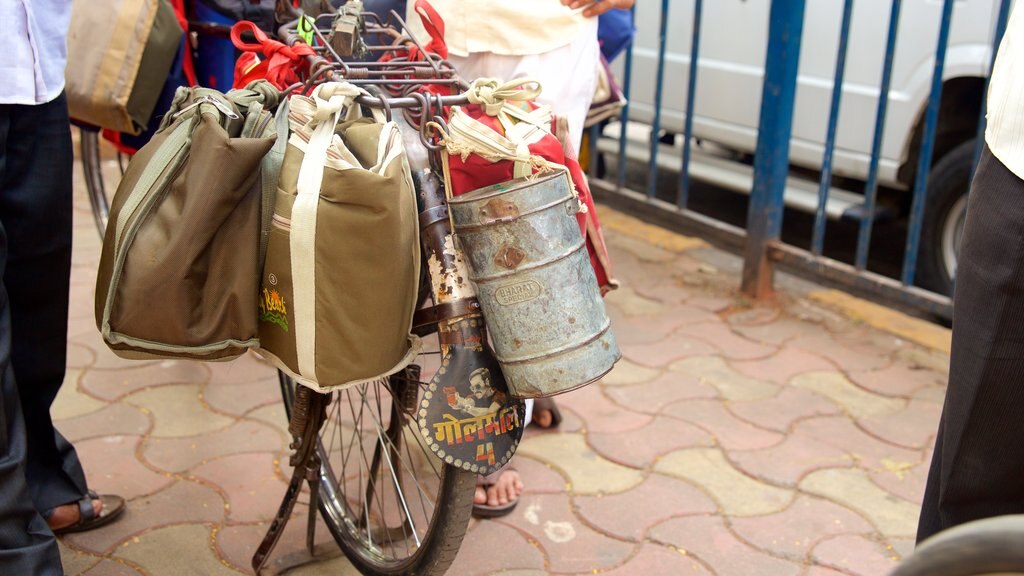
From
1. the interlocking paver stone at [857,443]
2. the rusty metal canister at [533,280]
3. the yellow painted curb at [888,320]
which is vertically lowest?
the interlocking paver stone at [857,443]

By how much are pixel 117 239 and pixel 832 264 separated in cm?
286

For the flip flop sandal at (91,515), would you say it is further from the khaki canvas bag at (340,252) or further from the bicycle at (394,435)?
the khaki canvas bag at (340,252)

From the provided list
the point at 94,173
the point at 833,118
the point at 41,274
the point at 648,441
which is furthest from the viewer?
the point at 833,118

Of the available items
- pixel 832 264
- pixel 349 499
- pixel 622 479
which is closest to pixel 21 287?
pixel 349 499

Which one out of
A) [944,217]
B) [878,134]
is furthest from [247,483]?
[944,217]

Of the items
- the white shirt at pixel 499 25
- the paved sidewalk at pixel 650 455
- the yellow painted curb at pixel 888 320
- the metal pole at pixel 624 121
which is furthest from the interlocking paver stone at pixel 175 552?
the metal pole at pixel 624 121

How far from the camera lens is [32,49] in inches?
79.0

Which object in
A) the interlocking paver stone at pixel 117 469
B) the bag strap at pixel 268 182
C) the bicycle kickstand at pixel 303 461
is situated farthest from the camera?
the interlocking paver stone at pixel 117 469

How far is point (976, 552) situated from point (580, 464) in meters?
1.70

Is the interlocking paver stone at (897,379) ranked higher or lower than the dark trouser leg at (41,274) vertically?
lower

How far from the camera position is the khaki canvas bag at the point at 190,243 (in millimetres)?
1610

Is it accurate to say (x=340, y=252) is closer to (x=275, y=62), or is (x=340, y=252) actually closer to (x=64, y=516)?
(x=275, y=62)

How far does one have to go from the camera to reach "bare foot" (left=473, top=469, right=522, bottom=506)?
2561 mm

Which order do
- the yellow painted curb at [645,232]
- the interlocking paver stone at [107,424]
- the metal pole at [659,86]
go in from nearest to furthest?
the interlocking paver stone at [107,424]
the metal pole at [659,86]
the yellow painted curb at [645,232]
